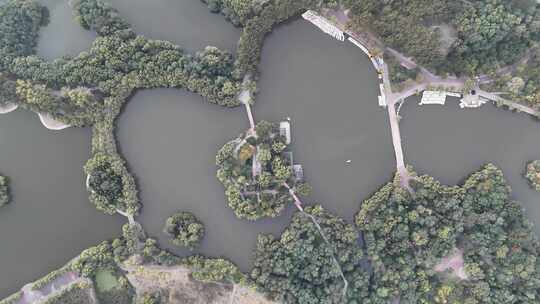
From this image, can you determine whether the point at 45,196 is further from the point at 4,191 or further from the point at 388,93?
the point at 388,93

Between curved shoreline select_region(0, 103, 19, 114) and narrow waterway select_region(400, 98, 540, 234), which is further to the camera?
curved shoreline select_region(0, 103, 19, 114)

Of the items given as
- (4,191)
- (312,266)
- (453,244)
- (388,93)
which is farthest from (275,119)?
(4,191)

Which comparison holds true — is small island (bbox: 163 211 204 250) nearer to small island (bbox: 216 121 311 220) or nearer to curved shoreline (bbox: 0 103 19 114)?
small island (bbox: 216 121 311 220)

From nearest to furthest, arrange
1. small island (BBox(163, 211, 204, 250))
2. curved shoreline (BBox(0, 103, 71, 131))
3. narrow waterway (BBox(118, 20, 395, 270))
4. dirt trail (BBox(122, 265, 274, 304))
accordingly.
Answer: dirt trail (BBox(122, 265, 274, 304)) < small island (BBox(163, 211, 204, 250)) < narrow waterway (BBox(118, 20, 395, 270)) < curved shoreline (BBox(0, 103, 71, 131))

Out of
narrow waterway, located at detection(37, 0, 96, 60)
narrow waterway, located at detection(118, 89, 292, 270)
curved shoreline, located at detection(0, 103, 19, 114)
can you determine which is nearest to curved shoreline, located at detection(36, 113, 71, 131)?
curved shoreline, located at detection(0, 103, 19, 114)

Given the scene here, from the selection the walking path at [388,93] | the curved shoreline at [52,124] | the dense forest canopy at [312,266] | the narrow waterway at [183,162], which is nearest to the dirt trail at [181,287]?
the narrow waterway at [183,162]

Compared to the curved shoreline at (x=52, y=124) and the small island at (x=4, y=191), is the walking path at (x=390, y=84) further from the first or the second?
the small island at (x=4, y=191)
